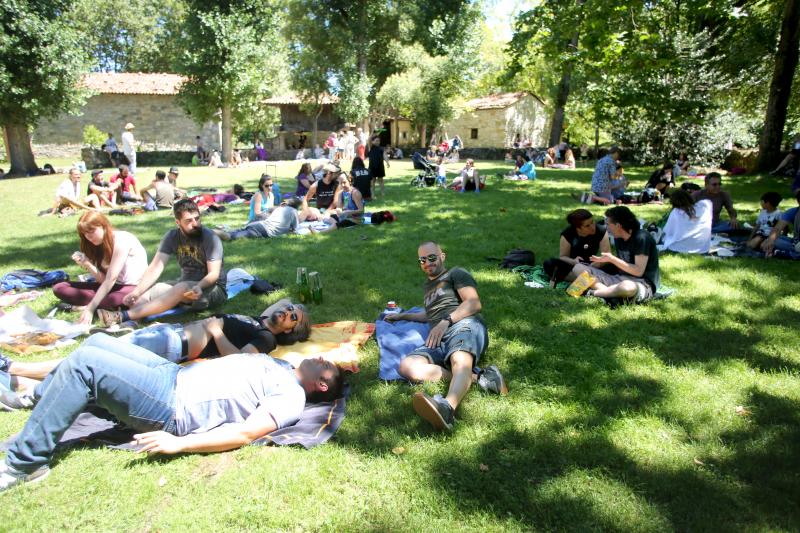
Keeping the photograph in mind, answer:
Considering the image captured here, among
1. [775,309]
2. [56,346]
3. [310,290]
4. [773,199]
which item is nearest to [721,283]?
[775,309]

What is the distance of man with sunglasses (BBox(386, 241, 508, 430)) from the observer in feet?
10.9

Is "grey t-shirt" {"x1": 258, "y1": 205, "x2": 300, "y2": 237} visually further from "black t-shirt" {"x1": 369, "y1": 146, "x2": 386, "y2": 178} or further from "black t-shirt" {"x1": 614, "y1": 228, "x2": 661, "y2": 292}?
"black t-shirt" {"x1": 614, "y1": 228, "x2": 661, "y2": 292}

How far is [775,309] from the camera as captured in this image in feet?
16.8

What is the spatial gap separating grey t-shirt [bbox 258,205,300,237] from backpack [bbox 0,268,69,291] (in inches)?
127

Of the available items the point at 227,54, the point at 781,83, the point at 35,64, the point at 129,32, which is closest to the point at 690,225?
the point at 781,83

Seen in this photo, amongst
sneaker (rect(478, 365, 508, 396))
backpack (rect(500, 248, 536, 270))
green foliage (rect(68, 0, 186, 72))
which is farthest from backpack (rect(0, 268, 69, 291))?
green foliage (rect(68, 0, 186, 72))

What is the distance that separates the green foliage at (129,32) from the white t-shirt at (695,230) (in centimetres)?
4446

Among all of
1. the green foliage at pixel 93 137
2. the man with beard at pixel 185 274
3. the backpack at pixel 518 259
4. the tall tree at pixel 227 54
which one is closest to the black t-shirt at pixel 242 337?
the man with beard at pixel 185 274

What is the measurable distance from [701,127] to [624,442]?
20.1m

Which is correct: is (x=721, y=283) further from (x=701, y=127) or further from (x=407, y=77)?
(x=407, y=77)

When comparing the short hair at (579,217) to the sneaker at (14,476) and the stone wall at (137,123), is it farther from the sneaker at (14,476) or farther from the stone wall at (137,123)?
the stone wall at (137,123)

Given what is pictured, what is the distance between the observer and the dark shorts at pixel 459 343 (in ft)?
12.5

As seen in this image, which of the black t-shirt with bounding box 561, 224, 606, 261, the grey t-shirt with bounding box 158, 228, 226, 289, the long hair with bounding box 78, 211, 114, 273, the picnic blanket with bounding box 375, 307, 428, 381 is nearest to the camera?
the picnic blanket with bounding box 375, 307, 428, 381

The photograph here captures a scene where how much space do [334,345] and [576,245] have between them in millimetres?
3259
